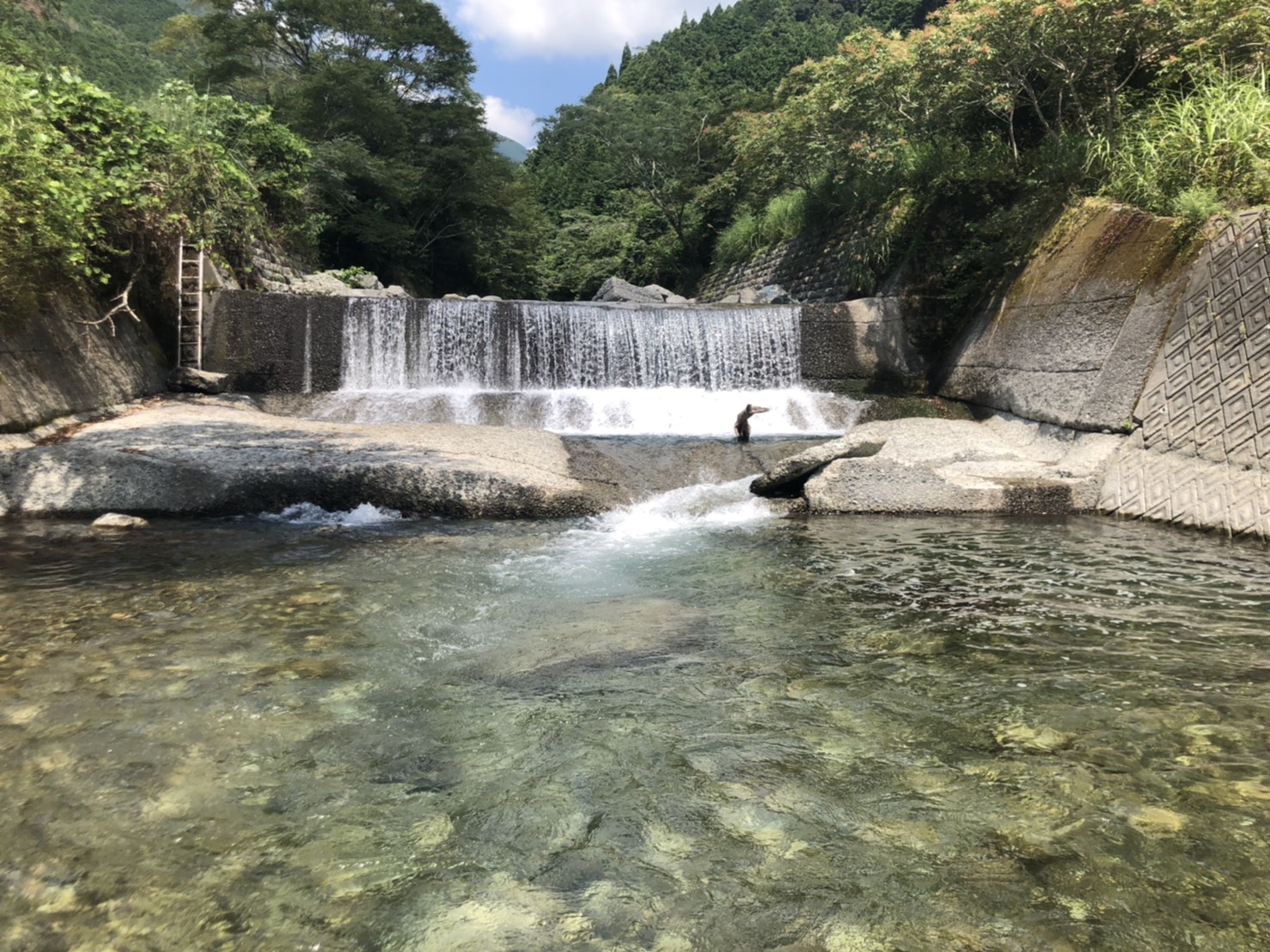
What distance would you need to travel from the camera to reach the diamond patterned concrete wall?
5742mm

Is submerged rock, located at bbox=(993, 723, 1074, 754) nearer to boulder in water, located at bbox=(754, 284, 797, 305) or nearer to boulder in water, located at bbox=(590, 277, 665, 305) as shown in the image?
boulder in water, located at bbox=(754, 284, 797, 305)

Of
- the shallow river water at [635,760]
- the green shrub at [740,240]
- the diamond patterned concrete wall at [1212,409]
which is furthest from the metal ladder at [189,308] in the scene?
the green shrub at [740,240]

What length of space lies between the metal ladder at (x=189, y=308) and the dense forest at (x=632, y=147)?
40 cm

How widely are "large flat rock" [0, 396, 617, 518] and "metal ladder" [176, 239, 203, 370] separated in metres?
3.29

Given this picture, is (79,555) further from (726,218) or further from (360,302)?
(726,218)

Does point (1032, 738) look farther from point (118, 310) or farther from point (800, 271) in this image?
point (800, 271)

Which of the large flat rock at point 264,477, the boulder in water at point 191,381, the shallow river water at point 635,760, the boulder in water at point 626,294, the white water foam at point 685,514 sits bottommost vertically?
the shallow river water at point 635,760

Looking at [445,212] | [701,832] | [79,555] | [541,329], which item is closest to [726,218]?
[445,212]

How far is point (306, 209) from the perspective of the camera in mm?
16000

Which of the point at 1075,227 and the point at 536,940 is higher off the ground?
the point at 1075,227

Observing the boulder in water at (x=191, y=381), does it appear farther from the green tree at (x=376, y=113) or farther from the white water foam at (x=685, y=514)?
the green tree at (x=376, y=113)

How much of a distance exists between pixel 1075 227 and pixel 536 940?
32.4ft

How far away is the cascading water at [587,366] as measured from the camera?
11.0 m

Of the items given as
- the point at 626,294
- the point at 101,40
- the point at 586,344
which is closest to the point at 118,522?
the point at 586,344
